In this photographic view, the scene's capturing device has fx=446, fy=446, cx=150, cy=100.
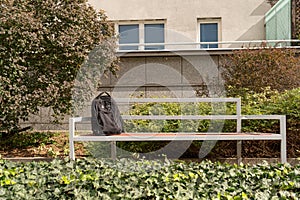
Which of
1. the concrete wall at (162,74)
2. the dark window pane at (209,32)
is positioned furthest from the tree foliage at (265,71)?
the dark window pane at (209,32)

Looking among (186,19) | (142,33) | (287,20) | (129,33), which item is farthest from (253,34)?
(129,33)

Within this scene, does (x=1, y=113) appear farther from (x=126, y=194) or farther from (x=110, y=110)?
(x=126, y=194)

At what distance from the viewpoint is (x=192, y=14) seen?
13531 mm

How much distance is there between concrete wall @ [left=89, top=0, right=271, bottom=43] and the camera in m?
13.4

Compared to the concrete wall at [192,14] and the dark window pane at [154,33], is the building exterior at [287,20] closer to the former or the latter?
the concrete wall at [192,14]

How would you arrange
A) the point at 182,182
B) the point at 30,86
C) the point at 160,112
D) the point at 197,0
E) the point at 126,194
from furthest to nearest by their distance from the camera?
the point at 197,0 < the point at 30,86 < the point at 160,112 < the point at 182,182 < the point at 126,194

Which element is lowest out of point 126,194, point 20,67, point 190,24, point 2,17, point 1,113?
point 126,194

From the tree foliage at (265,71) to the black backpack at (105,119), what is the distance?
3327 mm

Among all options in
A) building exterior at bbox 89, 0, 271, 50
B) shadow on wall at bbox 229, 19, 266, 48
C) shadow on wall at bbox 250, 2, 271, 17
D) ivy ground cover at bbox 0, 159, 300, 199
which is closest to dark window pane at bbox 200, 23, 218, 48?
building exterior at bbox 89, 0, 271, 50

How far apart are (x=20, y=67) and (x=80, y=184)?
178 inches

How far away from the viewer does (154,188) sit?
3.33 metres

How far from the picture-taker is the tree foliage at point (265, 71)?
8.42m

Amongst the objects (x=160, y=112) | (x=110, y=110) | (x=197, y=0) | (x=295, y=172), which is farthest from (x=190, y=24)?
(x=295, y=172)

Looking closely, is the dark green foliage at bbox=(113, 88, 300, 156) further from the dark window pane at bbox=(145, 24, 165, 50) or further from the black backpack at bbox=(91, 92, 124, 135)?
the dark window pane at bbox=(145, 24, 165, 50)
